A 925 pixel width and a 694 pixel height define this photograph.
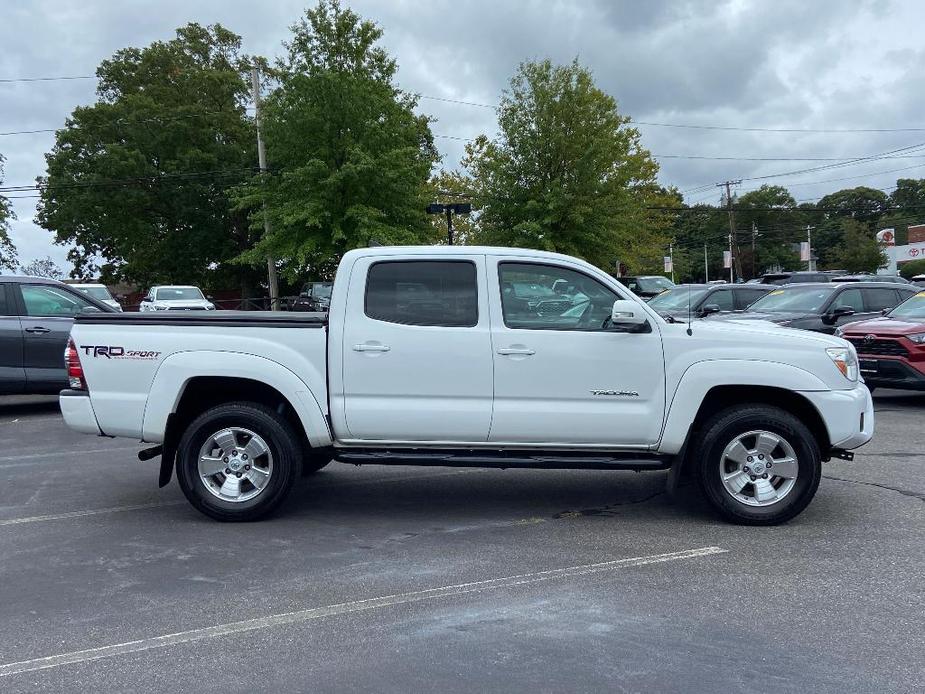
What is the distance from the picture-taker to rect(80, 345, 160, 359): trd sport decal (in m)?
5.93

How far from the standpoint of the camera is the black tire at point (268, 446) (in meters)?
5.90

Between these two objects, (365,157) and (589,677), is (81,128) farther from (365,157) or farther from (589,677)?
(589,677)

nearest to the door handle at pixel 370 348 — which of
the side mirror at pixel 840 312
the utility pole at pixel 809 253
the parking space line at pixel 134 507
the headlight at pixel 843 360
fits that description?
the parking space line at pixel 134 507

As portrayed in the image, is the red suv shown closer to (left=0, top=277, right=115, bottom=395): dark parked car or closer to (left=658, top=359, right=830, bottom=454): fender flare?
(left=658, top=359, right=830, bottom=454): fender flare

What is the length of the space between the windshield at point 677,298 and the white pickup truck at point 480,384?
36.5 ft

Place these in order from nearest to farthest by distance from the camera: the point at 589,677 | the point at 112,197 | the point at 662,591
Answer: the point at 589,677
the point at 662,591
the point at 112,197

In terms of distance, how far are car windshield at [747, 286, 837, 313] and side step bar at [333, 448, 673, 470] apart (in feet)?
31.1

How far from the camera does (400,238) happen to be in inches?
1007

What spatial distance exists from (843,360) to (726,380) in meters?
0.86

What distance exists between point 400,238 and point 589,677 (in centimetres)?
2262

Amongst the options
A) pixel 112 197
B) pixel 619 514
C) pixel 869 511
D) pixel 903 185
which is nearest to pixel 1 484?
pixel 619 514

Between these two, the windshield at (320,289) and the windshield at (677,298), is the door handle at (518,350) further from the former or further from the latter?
the windshield at (320,289)

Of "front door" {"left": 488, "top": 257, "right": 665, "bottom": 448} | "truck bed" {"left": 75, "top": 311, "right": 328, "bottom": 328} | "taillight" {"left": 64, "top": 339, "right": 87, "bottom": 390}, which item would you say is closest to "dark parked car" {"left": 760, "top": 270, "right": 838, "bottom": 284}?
"front door" {"left": 488, "top": 257, "right": 665, "bottom": 448}

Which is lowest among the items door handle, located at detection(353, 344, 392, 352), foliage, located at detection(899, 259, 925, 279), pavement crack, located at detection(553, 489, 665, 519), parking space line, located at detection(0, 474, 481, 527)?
pavement crack, located at detection(553, 489, 665, 519)
